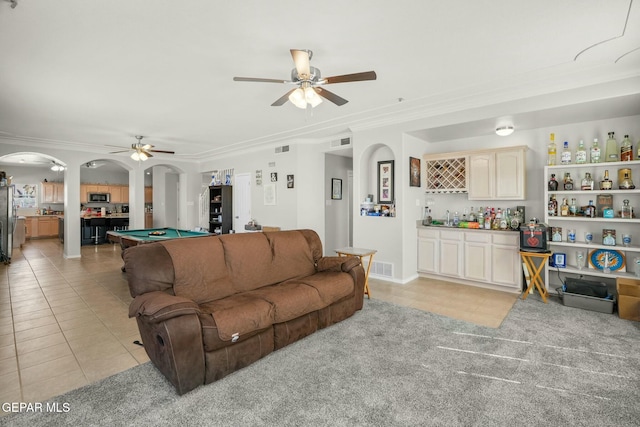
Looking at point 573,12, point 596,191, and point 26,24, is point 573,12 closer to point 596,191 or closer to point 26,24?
point 596,191

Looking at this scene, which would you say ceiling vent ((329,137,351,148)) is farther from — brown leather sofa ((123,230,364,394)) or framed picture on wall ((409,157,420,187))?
brown leather sofa ((123,230,364,394))

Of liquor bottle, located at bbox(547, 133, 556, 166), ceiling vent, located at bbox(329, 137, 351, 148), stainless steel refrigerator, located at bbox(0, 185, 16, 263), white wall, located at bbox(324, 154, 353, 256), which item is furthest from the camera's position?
white wall, located at bbox(324, 154, 353, 256)

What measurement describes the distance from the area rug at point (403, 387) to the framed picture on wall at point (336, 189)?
419cm

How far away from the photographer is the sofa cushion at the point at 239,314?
2.24 m

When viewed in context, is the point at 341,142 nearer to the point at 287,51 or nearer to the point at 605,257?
the point at 287,51

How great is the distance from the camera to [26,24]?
246 centimetres

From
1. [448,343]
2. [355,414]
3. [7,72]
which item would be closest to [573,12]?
[448,343]


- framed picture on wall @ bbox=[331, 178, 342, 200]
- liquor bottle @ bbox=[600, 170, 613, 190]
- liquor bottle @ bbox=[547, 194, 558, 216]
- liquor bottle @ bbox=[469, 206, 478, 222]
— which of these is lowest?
liquor bottle @ bbox=[469, 206, 478, 222]

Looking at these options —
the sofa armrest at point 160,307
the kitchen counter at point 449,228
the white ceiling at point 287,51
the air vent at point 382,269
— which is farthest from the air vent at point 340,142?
the sofa armrest at point 160,307

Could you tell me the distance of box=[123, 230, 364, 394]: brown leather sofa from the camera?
2107mm

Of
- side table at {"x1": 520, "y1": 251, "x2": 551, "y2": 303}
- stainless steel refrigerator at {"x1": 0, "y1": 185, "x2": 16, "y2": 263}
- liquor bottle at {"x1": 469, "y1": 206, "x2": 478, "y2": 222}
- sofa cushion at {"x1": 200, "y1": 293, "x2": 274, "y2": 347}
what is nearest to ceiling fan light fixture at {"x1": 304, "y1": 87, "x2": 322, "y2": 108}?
sofa cushion at {"x1": 200, "y1": 293, "x2": 274, "y2": 347}

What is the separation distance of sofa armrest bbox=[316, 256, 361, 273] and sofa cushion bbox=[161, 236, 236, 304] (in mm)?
1176

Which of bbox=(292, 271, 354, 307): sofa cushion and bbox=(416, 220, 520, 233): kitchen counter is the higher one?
bbox=(416, 220, 520, 233): kitchen counter

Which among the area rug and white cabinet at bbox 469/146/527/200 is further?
white cabinet at bbox 469/146/527/200
